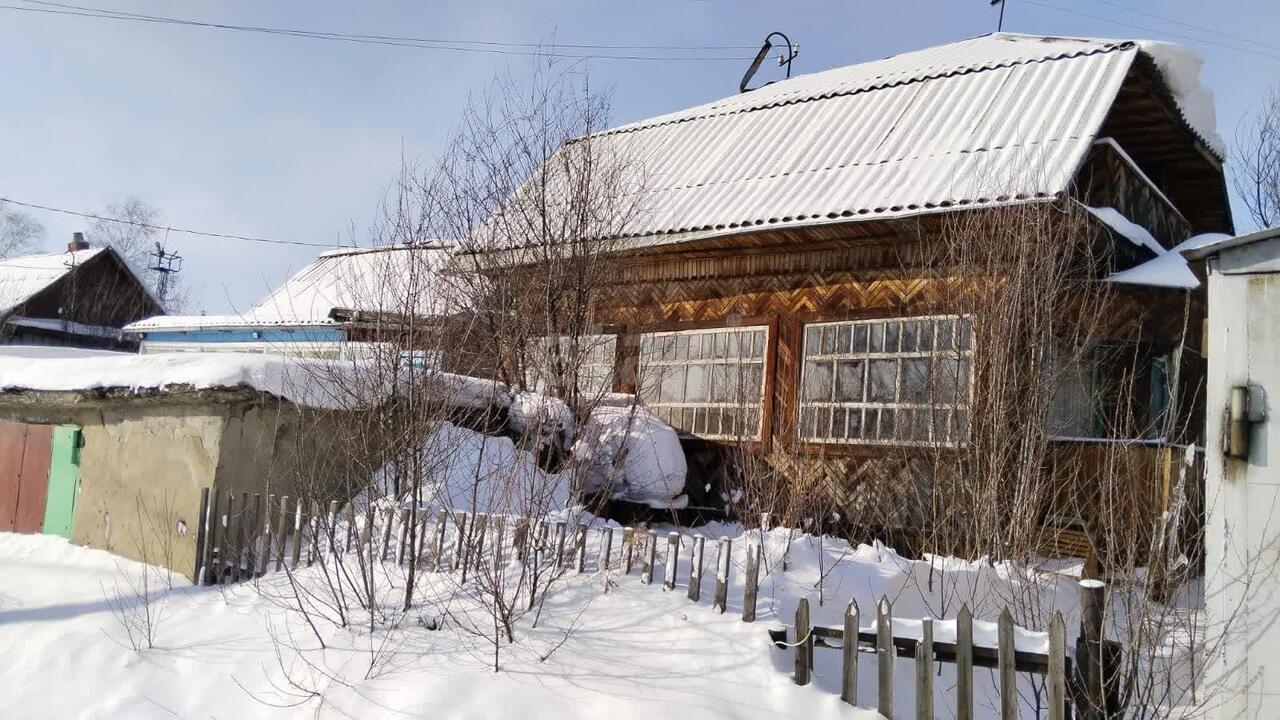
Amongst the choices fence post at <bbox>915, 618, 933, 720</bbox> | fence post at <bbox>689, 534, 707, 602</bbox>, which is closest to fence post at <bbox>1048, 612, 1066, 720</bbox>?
fence post at <bbox>915, 618, 933, 720</bbox>

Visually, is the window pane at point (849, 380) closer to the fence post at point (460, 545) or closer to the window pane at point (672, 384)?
the window pane at point (672, 384)

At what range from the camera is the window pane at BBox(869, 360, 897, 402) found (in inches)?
395

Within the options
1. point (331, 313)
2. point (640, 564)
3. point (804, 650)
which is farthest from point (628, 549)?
point (331, 313)

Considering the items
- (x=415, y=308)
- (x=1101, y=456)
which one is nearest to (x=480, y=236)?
(x=415, y=308)

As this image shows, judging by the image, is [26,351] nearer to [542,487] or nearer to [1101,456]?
[542,487]

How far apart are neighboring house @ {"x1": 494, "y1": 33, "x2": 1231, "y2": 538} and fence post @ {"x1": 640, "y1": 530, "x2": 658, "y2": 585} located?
2.38m

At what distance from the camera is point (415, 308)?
698 cm

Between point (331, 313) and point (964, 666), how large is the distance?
1370 cm

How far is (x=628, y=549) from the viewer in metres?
6.64

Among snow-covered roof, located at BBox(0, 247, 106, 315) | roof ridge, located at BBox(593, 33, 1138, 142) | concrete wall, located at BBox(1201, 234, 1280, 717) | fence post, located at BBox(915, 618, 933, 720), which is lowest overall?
fence post, located at BBox(915, 618, 933, 720)

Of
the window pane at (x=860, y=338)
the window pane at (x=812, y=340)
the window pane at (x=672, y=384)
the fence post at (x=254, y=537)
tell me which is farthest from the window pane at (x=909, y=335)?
the fence post at (x=254, y=537)

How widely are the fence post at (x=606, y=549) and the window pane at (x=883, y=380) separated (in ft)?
14.4

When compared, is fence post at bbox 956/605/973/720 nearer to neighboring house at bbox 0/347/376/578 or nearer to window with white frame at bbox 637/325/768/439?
neighboring house at bbox 0/347/376/578

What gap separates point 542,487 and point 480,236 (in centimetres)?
532
